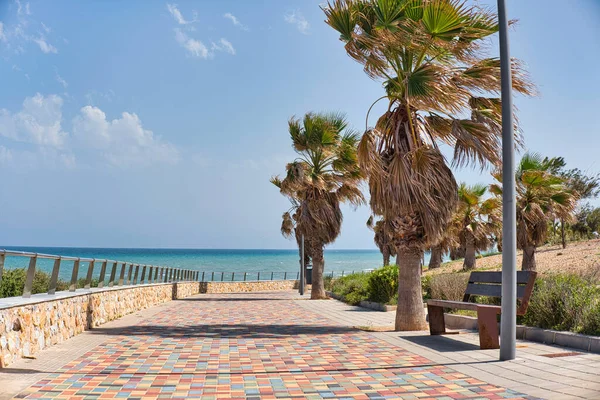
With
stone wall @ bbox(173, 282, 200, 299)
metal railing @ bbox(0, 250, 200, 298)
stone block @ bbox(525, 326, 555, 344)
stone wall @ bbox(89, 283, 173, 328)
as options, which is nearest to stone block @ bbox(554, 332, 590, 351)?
stone block @ bbox(525, 326, 555, 344)

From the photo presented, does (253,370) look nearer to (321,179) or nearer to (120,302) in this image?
(120,302)

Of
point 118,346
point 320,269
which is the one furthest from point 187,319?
point 320,269

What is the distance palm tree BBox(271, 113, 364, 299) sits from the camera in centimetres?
2172

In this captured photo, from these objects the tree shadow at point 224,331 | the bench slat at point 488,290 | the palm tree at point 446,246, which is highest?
the palm tree at point 446,246

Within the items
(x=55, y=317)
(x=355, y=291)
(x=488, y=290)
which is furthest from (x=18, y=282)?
(x=355, y=291)

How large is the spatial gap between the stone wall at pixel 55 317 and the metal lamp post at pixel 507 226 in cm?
649

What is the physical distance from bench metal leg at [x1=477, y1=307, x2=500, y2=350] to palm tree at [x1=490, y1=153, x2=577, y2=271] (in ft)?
46.2

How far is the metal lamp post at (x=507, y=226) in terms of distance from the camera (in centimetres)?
755

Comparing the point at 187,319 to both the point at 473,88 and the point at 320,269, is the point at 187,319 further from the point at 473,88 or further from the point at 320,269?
the point at 320,269

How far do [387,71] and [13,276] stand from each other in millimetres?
7924

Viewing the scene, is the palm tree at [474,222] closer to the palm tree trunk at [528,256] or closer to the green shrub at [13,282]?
the palm tree trunk at [528,256]

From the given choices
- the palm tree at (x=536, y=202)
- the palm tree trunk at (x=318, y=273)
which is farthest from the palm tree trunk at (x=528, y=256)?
the palm tree trunk at (x=318, y=273)

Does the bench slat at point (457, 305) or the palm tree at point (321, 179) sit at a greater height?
the palm tree at point (321, 179)

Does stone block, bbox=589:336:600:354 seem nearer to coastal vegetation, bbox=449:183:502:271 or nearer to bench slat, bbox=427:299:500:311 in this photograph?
bench slat, bbox=427:299:500:311
